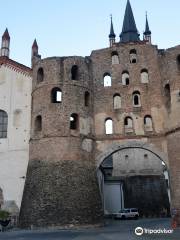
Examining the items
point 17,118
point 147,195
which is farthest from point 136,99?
point 147,195

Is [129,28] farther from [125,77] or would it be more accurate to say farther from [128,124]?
[128,124]

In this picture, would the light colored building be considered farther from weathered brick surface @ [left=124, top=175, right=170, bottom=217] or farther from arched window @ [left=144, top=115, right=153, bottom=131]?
weathered brick surface @ [left=124, top=175, right=170, bottom=217]

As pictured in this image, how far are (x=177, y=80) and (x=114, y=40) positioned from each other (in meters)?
34.0

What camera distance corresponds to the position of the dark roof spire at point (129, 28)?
48.7 meters

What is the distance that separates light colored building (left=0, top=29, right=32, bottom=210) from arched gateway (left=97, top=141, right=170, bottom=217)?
1288 centimetres

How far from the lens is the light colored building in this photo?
22.6m

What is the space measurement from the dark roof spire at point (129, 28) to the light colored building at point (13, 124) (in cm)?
2640

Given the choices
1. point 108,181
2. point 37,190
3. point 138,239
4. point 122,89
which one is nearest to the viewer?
point 138,239

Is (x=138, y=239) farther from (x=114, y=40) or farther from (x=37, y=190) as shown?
(x=114, y=40)

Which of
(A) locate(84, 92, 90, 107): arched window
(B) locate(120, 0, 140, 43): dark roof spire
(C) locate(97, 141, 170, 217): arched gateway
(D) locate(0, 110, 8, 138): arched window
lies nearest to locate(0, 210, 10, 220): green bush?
(D) locate(0, 110, 8, 138): arched window

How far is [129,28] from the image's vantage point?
4925cm

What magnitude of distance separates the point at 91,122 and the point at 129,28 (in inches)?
1203

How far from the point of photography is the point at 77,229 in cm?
1856

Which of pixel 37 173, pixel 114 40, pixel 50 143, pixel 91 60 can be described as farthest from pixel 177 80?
pixel 114 40
